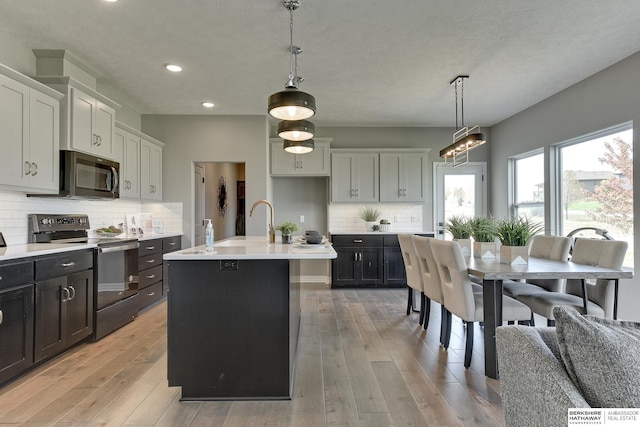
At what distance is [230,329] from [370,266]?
11.6 feet

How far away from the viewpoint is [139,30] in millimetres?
2914

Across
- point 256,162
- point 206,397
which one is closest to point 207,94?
point 256,162

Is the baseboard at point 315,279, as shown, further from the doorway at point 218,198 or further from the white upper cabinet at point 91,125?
the white upper cabinet at point 91,125

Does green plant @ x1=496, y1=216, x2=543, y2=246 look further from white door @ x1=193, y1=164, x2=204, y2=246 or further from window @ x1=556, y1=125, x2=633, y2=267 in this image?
white door @ x1=193, y1=164, x2=204, y2=246

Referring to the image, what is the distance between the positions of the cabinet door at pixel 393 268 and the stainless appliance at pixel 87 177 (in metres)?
3.79

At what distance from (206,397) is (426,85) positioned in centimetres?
387

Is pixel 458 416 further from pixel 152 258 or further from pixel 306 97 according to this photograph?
pixel 152 258

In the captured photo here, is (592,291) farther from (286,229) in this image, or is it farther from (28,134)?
(28,134)

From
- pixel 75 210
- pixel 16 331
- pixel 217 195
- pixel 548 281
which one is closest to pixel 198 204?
pixel 217 195

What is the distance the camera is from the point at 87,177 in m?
3.36

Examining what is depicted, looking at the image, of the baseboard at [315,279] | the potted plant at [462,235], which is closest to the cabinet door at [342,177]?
the baseboard at [315,279]

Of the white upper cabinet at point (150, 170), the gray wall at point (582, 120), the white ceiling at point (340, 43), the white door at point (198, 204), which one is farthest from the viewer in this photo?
the white door at point (198, 204)

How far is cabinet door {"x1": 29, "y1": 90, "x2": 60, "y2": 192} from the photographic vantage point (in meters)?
2.80

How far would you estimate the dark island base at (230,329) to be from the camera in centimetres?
212
